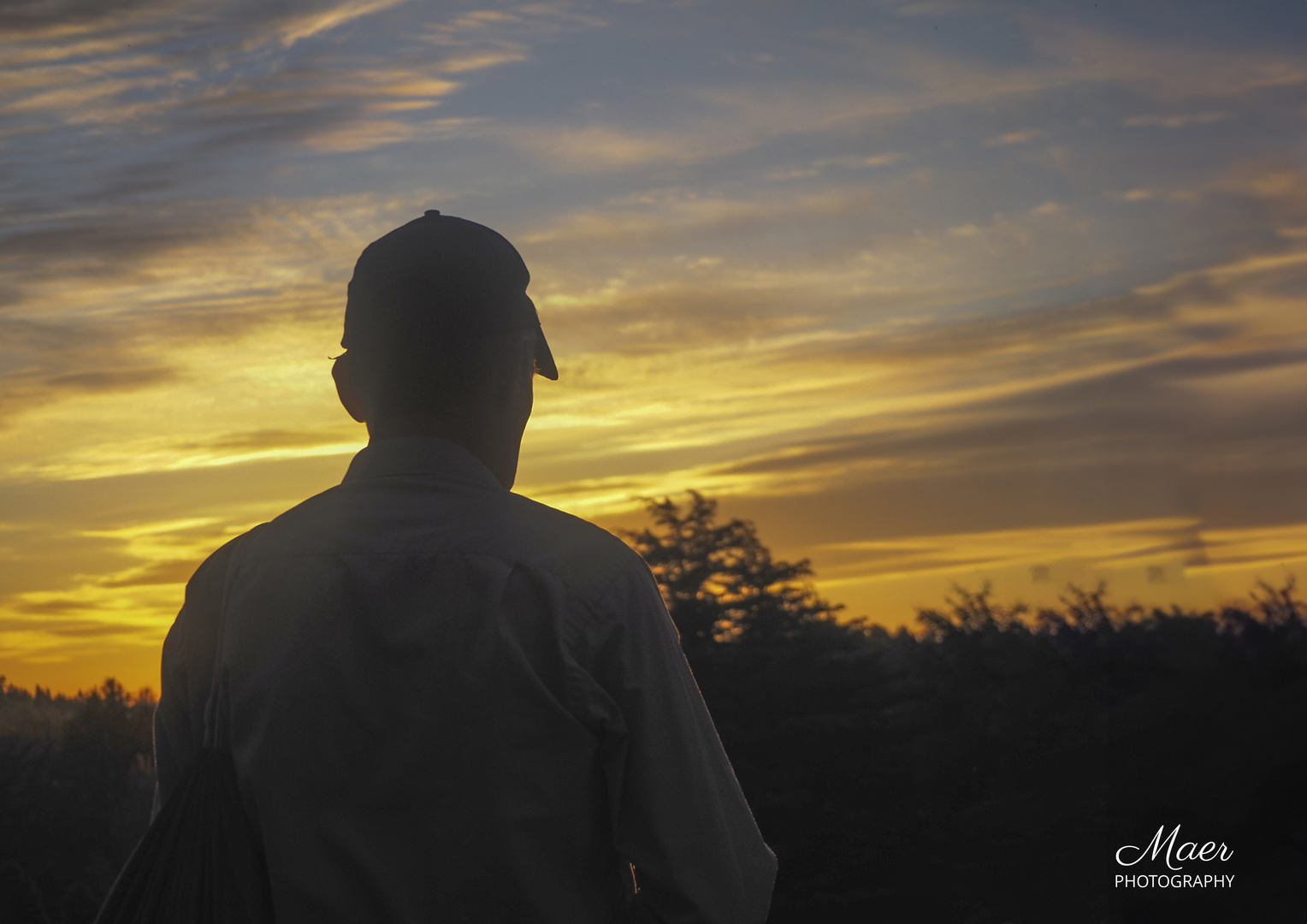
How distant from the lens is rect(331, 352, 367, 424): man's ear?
6.75 ft

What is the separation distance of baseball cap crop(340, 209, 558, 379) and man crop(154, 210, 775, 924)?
23 cm

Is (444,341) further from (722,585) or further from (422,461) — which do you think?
(722,585)

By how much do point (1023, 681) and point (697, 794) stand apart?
48.4ft

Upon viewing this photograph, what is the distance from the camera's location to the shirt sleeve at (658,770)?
5.65 ft

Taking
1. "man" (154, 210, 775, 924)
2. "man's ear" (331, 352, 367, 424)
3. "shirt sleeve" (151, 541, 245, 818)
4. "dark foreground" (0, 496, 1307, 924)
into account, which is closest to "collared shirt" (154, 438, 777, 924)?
"man" (154, 210, 775, 924)

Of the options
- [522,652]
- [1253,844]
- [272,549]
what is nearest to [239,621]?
[272,549]

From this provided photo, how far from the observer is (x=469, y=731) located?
1.69m

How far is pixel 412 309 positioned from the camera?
1.94 m

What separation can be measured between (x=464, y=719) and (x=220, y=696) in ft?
1.54

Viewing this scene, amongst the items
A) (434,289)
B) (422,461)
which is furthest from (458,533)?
(434,289)

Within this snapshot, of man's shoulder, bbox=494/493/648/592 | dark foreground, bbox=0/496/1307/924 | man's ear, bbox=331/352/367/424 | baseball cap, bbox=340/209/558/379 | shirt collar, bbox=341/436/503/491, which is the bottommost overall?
dark foreground, bbox=0/496/1307/924

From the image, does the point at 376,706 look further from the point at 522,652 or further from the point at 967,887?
the point at 967,887

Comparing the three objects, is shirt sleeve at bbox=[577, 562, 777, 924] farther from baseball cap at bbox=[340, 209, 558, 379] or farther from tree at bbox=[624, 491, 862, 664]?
tree at bbox=[624, 491, 862, 664]

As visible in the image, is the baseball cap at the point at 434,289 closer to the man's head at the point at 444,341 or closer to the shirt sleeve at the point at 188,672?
the man's head at the point at 444,341
